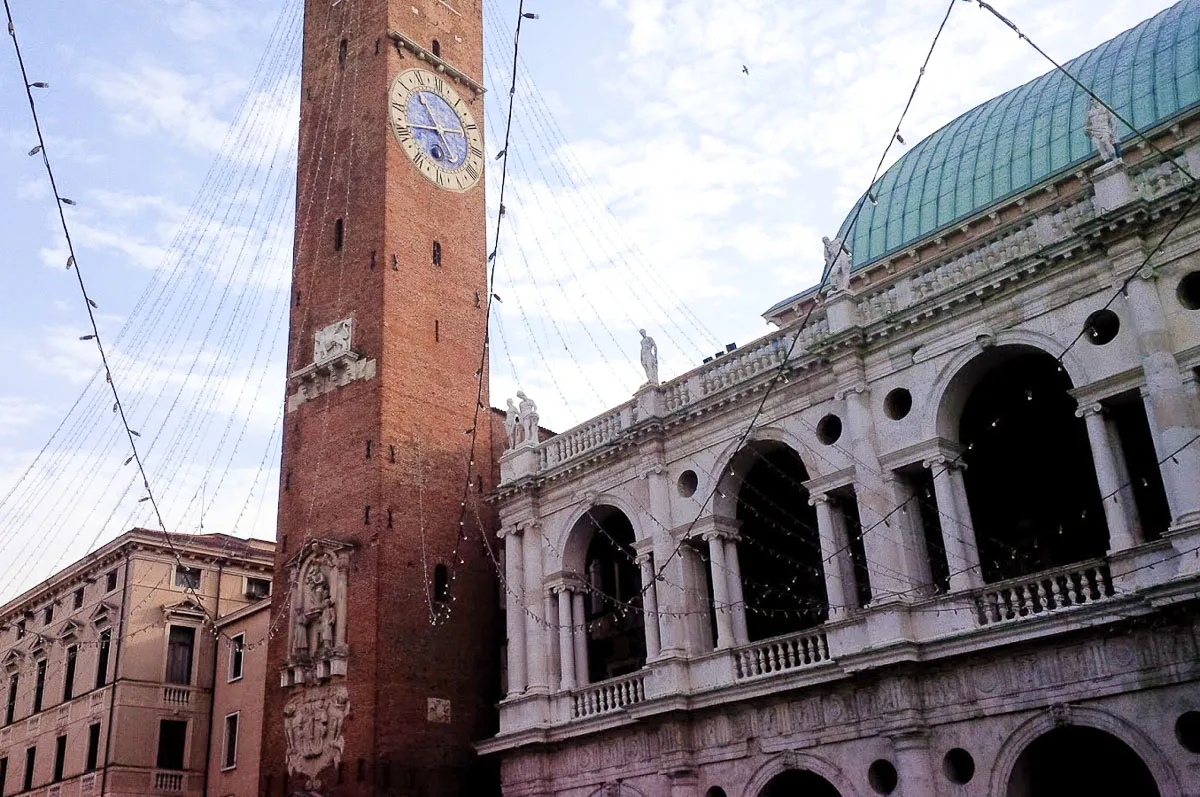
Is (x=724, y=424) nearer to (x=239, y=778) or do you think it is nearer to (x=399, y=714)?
(x=399, y=714)

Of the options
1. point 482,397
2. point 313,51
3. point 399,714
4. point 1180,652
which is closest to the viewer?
point 1180,652

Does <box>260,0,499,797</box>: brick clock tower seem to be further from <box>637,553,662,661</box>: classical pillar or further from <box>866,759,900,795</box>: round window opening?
<box>866,759,900,795</box>: round window opening

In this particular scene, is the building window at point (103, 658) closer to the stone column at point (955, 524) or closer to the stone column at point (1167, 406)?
the stone column at point (955, 524)

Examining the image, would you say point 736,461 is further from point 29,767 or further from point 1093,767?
point 29,767

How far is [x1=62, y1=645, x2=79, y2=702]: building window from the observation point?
4456 centimetres

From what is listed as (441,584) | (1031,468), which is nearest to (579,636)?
(441,584)

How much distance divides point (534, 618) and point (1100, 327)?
50.1ft

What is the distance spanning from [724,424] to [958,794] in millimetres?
9375

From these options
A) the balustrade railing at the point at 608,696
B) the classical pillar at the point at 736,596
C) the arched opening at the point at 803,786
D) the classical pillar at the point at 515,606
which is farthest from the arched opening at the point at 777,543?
the classical pillar at the point at 515,606

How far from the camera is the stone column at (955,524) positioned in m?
21.8

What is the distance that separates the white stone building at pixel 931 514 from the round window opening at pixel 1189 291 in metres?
0.04

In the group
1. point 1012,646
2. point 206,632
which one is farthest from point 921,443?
point 206,632

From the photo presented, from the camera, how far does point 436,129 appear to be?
37219 mm

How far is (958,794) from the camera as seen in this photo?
2083 centimetres
